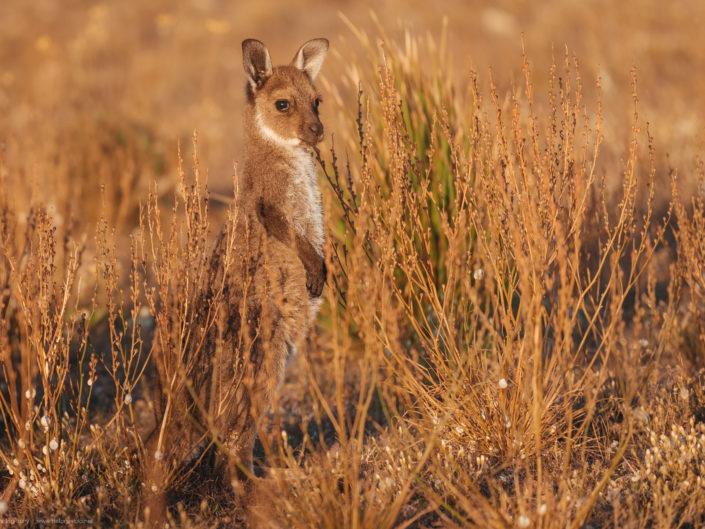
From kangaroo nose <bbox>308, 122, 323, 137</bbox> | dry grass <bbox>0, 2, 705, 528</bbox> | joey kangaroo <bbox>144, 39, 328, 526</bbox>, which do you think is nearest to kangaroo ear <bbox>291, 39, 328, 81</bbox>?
joey kangaroo <bbox>144, 39, 328, 526</bbox>

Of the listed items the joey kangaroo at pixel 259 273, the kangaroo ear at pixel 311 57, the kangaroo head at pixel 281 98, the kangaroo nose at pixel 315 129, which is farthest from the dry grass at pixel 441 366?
the kangaroo ear at pixel 311 57

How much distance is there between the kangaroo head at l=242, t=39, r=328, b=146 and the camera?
4.39 meters

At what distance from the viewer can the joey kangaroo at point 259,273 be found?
3773mm

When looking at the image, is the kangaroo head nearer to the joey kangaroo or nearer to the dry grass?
the joey kangaroo

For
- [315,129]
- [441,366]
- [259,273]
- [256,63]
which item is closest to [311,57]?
[256,63]

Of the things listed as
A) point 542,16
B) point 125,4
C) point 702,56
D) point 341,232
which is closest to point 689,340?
point 341,232

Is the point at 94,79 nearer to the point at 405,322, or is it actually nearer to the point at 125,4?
the point at 405,322

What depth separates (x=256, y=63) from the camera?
177 inches

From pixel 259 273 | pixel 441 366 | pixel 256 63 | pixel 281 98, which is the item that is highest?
pixel 256 63

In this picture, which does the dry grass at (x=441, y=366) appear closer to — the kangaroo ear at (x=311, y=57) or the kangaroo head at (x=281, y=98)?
the kangaroo head at (x=281, y=98)

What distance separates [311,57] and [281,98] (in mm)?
463

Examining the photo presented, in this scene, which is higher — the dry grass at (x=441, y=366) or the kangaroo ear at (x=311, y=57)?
the kangaroo ear at (x=311, y=57)

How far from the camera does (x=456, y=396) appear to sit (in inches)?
159

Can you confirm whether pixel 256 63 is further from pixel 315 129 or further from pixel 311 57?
pixel 315 129
